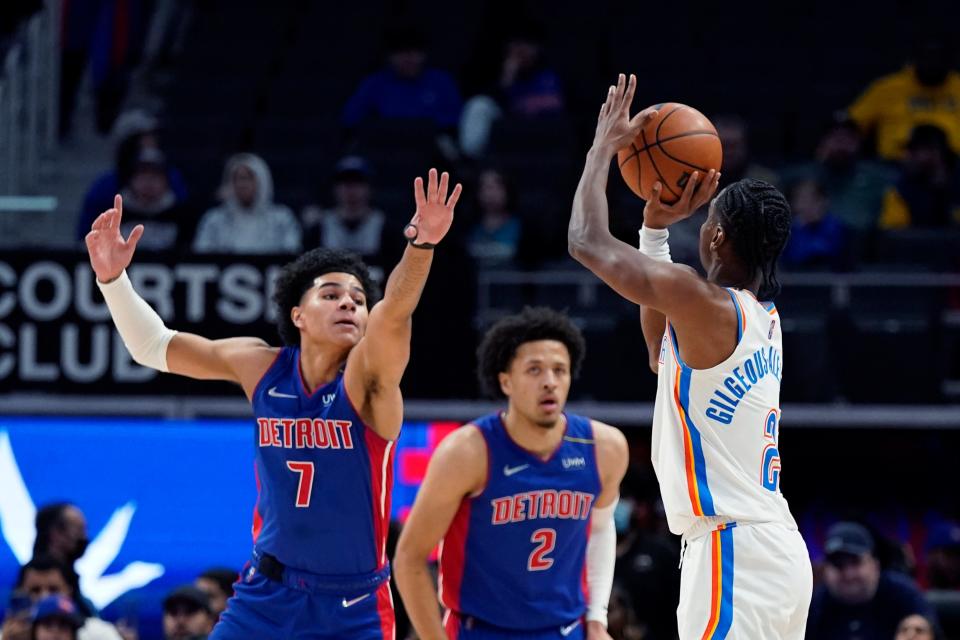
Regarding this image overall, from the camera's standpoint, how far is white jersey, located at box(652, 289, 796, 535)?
5.12m

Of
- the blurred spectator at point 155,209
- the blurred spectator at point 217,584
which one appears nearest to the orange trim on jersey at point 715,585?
the blurred spectator at point 217,584

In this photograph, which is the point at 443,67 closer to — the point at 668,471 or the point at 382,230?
the point at 382,230

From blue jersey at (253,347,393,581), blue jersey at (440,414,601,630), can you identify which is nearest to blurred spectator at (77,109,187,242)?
blue jersey at (440,414,601,630)

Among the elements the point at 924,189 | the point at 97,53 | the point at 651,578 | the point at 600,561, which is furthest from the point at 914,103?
the point at 600,561

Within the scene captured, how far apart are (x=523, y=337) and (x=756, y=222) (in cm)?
174

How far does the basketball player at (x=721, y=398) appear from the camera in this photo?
503cm

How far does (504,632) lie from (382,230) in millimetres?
4783

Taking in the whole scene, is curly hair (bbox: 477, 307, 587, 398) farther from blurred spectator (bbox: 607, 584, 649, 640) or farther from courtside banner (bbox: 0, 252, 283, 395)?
courtside banner (bbox: 0, 252, 283, 395)

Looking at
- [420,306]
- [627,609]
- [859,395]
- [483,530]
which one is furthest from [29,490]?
[859,395]

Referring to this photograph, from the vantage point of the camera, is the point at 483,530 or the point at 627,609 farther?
the point at 627,609

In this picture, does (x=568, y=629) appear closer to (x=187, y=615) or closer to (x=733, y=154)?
(x=187, y=615)

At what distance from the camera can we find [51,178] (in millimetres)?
13164

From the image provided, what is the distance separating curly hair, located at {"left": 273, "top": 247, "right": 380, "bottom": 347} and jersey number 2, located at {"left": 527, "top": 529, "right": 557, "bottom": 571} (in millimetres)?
1098

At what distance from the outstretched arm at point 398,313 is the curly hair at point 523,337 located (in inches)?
41.4
